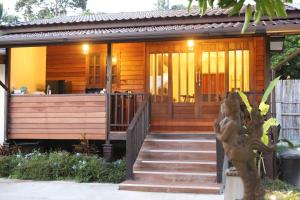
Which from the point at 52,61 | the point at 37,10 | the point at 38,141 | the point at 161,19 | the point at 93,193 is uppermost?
the point at 37,10

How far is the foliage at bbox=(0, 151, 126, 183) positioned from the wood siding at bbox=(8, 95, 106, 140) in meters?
0.74

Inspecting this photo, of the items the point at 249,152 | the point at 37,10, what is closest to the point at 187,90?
the point at 249,152

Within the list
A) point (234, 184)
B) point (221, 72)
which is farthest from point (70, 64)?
point (234, 184)

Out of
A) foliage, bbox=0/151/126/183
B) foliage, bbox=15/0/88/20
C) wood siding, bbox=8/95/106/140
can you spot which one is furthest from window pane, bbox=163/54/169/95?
foliage, bbox=15/0/88/20

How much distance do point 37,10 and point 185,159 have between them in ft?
112

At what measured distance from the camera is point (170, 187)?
24.6 feet

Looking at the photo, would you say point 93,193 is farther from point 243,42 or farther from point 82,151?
point 243,42

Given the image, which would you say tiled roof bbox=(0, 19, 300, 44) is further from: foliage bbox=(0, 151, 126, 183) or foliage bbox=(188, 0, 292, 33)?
foliage bbox=(188, 0, 292, 33)

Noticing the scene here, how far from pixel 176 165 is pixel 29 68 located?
17.3ft

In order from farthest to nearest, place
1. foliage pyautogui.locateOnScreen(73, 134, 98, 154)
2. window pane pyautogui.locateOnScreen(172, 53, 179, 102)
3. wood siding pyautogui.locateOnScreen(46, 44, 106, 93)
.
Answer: wood siding pyautogui.locateOnScreen(46, 44, 106, 93), window pane pyautogui.locateOnScreen(172, 53, 179, 102), foliage pyautogui.locateOnScreen(73, 134, 98, 154)

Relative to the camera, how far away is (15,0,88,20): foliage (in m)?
39.0

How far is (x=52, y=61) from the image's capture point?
1259cm

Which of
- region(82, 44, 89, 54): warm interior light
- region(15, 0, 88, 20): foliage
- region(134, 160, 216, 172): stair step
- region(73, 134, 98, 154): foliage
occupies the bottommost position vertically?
region(134, 160, 216, 172): stair step

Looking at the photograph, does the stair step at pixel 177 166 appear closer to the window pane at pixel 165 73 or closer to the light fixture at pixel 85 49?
the window pane at pixel 165 73
